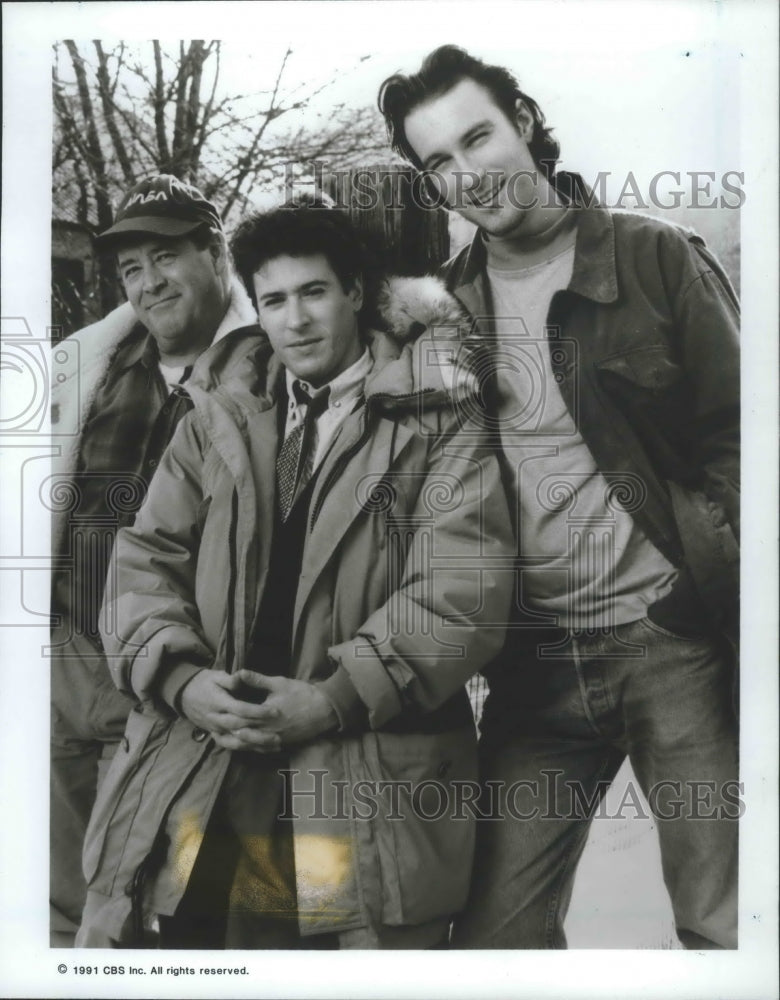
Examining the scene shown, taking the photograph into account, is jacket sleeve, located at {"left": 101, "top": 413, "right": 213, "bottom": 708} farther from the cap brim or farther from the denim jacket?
the denim jacket

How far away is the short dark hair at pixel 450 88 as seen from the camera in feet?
9.34

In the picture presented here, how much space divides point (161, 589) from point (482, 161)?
4.69 ft

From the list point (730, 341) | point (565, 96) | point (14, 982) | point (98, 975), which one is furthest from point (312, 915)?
point (565, 96)

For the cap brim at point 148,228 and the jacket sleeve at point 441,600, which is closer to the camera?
the jacket sleeve at point 441,600

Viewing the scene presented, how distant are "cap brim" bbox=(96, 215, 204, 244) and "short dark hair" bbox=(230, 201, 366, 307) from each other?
0.14 metres

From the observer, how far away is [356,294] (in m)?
2.84

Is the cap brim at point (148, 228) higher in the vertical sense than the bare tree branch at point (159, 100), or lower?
lower


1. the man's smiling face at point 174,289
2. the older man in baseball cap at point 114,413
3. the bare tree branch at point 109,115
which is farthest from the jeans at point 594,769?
the bare tree branch at point 109,115

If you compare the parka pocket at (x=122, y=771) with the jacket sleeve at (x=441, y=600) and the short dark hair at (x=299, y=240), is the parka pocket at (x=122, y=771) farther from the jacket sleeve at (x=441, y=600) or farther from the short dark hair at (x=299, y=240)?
the short dark hair at (x=299, y=240)

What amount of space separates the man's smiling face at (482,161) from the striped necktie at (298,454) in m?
0.64

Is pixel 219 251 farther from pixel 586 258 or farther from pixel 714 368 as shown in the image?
pixel 714 368

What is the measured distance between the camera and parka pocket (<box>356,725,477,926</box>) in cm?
276

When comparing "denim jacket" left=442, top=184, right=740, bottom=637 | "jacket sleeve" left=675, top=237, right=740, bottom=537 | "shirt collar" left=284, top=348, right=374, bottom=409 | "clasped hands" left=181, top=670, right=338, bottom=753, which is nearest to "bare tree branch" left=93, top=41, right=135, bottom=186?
"shirt collar" left=284, top=348, right=374, bottom=409

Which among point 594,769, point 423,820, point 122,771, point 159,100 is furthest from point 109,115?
point 594,769
